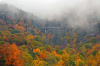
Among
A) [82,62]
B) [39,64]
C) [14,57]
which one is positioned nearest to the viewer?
[14,57]

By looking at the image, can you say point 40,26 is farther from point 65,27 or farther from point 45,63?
point 45,63

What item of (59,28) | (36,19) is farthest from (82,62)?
(36,19)

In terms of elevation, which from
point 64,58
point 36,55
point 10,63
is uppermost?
point 10,63

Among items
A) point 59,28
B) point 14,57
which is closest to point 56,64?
point 14,57

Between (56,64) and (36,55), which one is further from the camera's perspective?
(36,55)

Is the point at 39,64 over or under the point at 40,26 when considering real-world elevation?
under

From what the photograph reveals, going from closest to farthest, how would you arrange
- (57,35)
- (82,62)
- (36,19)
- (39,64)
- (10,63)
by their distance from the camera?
(10,63), (39,64), (82,62), (57,35), (36,19)

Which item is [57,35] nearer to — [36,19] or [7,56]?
[36,19]
